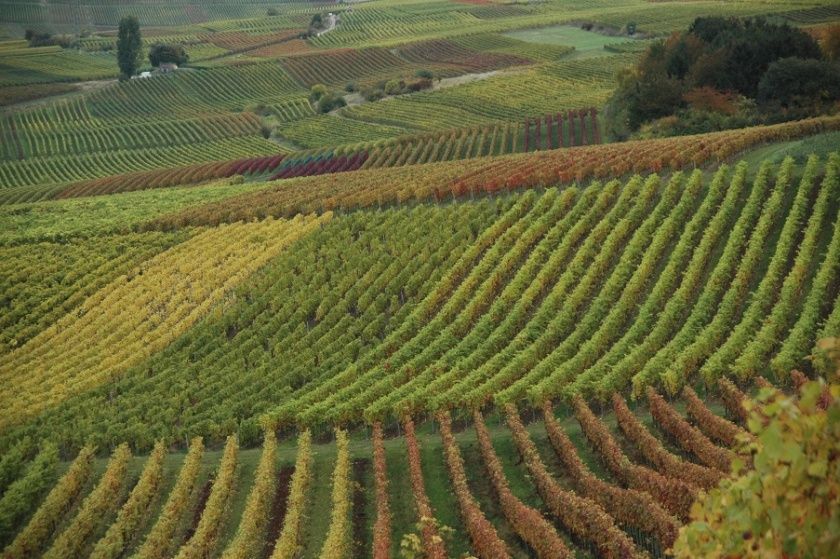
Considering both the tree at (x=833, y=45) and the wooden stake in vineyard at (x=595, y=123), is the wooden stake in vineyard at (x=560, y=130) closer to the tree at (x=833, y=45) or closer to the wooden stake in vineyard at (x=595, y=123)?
the wooden stake in vineyard at (x=595, y=123)

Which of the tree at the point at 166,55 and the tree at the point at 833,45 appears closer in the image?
the tree at the point at 833,45

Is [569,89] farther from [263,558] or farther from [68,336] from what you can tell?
[263,558]

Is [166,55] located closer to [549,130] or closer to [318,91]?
[318,91]

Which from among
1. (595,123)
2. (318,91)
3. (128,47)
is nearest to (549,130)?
(595,123)

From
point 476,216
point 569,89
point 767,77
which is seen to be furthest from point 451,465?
point 569,89

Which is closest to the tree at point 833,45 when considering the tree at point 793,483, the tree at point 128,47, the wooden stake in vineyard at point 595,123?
the wooden stake in vineyard at point 595,123

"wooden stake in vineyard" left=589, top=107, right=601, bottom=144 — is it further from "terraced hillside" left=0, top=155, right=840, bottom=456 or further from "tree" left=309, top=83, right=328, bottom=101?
"tree" left=309, top=83, right=328, bottom=101
